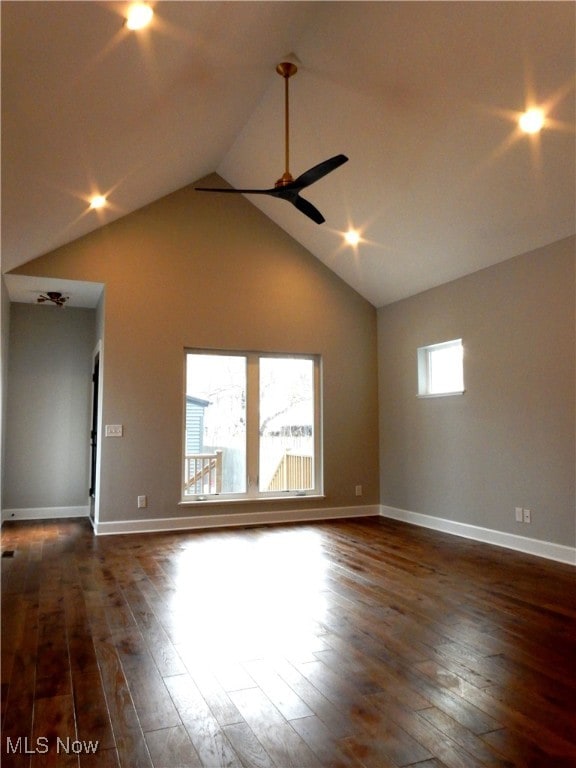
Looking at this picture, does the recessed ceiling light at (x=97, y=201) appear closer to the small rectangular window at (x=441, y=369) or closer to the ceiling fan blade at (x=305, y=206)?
the ceiling fan blade at (x=305, y=206)

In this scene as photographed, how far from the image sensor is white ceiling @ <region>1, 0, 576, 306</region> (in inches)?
119

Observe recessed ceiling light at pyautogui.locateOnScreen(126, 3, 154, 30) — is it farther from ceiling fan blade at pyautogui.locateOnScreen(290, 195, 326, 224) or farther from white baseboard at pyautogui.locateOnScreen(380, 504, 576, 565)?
white baseboard at pyautogui.locateOnScreen(380, 504, 576, 565)

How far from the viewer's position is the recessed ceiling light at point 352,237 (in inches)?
231

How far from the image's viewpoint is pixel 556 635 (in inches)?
110

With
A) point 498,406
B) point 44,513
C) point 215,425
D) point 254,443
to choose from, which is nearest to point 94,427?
point 44,513

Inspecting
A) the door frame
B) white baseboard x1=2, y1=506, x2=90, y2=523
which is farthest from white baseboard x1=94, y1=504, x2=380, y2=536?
white baseboard x1=2, y1=506, x2=90, y2=523

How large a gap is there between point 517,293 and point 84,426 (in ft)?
17.5

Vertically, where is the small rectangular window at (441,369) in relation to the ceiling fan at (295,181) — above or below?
below

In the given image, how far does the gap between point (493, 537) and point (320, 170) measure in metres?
3.71

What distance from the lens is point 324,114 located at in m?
4.64

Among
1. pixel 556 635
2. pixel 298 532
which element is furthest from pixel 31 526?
pixel 556 635

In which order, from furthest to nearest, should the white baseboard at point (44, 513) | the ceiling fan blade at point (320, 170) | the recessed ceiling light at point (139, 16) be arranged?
the white baseboard at point (44, 513) < the ceiling fan blade at point (320, 170) < the recessed ceiling light at point (139, 16)

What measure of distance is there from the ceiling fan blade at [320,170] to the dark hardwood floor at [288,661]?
9.01 feet

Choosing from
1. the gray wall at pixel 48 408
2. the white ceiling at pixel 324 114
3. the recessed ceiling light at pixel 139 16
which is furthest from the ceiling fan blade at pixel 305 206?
the gray wall at pixel 48 408
